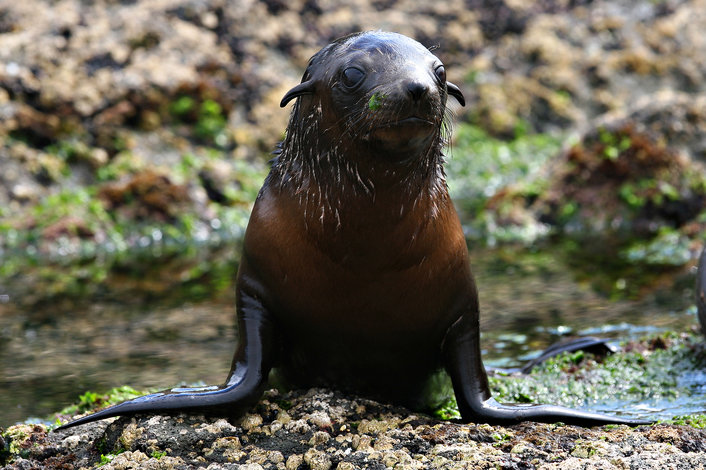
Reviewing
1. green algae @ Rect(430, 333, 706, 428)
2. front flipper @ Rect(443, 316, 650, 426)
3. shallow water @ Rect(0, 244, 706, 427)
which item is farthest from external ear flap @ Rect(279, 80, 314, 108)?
shallow water @ Rect(0, 244, 706, 427)

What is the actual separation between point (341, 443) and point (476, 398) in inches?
33.7

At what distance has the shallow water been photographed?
6.77 m

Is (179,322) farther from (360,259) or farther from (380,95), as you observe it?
(380,95)

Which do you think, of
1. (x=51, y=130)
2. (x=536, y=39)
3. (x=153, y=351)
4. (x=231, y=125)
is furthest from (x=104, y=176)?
(x=536, y=39)

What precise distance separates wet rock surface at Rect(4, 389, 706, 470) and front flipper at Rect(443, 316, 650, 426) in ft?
0.22

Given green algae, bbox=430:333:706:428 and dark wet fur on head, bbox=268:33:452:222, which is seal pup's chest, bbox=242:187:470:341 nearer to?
dark wet fur on head, bbox=268:33:452:222

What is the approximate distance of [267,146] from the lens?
16.7 meters

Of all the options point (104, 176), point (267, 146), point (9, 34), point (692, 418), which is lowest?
point (692, 418)

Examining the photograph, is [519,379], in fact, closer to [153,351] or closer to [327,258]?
[327,258]

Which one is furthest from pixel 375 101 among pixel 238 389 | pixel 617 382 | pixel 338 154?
pixel 617 382

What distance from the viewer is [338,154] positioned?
14.5 feet

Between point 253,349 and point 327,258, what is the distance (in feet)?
1.96

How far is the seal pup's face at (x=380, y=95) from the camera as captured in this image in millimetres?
4070

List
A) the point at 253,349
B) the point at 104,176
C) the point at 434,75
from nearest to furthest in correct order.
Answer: the point at 434,75
the point at 253,349
the point at 104,176
